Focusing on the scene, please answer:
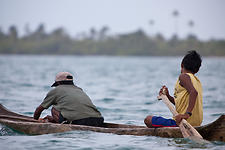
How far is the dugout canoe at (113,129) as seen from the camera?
18.7 feet

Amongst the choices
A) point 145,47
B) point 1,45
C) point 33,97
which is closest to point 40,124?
point 33,97

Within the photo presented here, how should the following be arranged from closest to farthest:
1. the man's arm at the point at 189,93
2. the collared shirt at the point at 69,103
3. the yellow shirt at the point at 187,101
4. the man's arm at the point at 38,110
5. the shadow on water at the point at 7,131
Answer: the man's arm at the point at 189,93 < the yellow shirt at the point at 187,101 < the collared shirt at the point at 69,103 < the man's arm at the point at 38,110 < the shadow on water at the point at 7,131

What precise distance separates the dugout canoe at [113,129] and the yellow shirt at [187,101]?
0.16 metres

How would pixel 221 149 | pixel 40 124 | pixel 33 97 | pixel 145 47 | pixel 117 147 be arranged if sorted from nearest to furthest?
pixel 221 149 < pixel 117 147 < pixel 40 124 < pixel 33 97 < pixel 145 47

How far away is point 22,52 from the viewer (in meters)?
124

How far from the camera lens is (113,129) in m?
6.26

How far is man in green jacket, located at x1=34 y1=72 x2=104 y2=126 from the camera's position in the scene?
6.46 m

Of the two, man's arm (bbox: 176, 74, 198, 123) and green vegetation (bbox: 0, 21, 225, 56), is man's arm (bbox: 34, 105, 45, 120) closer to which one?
man's arm (bbox: 176, 74, 198, 123)

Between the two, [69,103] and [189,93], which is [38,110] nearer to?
[69,103]

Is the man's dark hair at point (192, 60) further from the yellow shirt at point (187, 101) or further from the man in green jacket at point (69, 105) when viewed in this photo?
the man in green jacket at point (69, 105)

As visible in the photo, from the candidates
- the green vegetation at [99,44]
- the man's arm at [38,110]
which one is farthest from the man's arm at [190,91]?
the green vegetation at [99,44]

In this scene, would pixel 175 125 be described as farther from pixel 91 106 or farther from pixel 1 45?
pixel 1 45

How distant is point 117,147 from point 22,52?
121458mm

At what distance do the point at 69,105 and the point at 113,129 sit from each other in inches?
31.7
